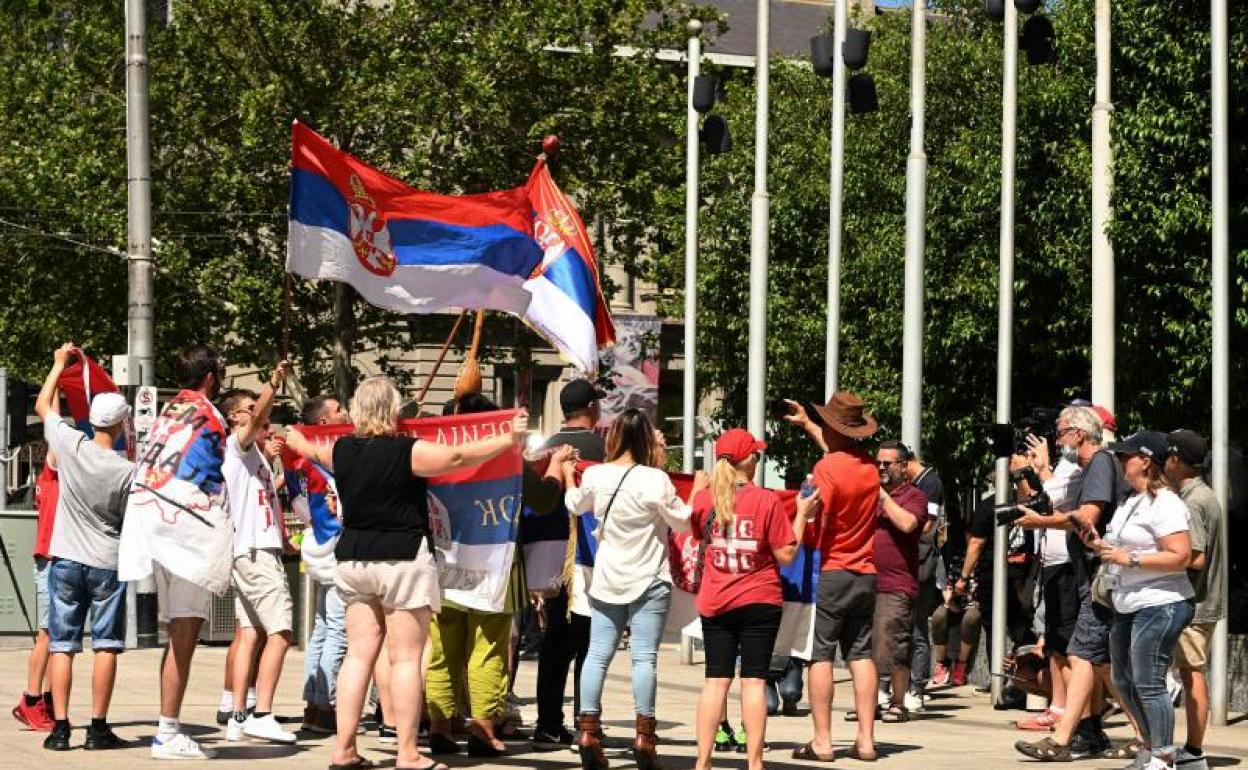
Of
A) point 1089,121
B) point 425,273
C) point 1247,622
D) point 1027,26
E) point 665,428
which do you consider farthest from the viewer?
point 665,428

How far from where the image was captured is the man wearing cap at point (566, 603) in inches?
481

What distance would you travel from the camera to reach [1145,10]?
2088cm

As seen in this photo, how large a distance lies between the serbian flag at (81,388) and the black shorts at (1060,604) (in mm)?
5382

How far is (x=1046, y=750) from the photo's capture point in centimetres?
1245

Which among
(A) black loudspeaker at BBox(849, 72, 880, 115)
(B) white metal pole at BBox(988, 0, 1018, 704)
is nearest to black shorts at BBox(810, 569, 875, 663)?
(B) white metal pole at BBox(988, 0, 1018, 704)

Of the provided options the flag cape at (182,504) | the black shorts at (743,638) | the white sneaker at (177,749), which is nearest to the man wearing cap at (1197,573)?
the black shorts at (743,638)

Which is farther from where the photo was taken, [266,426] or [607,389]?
[607,389]

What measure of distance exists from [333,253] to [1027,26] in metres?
8.96

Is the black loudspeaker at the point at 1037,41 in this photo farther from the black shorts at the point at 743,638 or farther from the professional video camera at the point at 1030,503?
the black shorts at the point at 743,638

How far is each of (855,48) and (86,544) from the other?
36.1 ft

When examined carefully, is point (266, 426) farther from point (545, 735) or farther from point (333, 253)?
point (545, 735)

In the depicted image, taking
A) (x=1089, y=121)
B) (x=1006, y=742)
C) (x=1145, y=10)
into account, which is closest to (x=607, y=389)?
(x=1089, y=121)

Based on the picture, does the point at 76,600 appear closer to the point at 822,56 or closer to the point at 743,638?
the point at 743,638

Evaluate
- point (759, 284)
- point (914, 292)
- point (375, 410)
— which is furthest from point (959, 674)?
point (375, 410)
